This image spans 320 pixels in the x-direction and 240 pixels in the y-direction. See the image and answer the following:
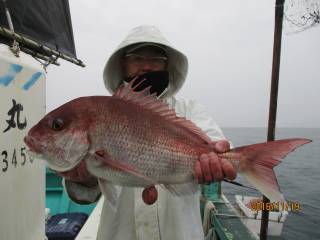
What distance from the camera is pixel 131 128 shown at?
6.65 ft

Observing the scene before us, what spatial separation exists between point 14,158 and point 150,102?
107cm

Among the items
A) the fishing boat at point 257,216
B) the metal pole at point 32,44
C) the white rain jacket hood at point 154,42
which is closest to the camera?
the metal pole at point 32,44

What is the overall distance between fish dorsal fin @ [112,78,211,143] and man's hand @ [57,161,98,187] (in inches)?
19.4

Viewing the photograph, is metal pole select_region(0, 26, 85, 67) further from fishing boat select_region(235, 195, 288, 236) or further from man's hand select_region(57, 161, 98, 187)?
fishing boat select_region(235, 195, 288, 236)

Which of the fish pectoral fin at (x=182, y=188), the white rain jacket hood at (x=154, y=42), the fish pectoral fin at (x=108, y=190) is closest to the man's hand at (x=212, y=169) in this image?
the fish pectoral fin at (x=182, y=188)

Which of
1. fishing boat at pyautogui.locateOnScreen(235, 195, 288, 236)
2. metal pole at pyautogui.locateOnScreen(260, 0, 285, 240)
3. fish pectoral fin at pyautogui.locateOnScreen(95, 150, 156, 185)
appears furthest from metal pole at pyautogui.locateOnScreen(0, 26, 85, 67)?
fishing boat at pyautogui.locateOnScreen(235, 195, 288, 236)

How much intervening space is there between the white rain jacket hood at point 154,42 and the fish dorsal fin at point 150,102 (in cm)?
100

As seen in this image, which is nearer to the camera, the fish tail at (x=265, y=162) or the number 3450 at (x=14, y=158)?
the fish tail at (x=265, y=162)

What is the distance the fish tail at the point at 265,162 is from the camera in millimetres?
1951

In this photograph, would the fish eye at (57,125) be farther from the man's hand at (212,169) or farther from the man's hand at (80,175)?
the man's hand at (212,169)

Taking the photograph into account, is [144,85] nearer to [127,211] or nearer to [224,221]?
[127,211]

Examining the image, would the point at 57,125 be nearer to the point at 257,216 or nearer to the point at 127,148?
the point at 127,148

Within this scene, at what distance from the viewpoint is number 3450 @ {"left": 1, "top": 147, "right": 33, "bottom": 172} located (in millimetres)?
2279
